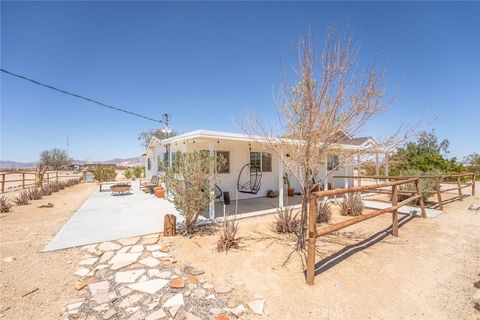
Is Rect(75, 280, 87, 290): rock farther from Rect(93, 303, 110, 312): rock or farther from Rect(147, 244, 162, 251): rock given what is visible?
Rect(147, 244, 162, 251): rock

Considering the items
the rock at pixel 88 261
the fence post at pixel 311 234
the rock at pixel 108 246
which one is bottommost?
the rock at pixel 88 261

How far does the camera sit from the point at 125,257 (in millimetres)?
3938

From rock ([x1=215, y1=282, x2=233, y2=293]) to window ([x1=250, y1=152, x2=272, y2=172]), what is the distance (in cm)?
721

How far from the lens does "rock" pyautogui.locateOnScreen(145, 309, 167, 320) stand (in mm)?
2400

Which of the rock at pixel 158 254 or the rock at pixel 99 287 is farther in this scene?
the rock at pixel 158 254

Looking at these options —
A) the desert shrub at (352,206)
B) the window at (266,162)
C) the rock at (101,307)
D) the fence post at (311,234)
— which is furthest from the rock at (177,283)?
the window at (266,162)

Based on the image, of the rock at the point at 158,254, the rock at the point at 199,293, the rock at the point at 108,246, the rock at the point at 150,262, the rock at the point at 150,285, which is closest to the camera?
the rock at the point at 199,293

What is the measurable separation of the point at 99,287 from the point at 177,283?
107 cm

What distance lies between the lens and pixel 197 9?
7594mm

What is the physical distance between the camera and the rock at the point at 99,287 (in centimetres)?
292

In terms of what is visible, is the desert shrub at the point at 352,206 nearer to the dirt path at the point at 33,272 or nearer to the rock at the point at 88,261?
the rock at the point at 88,261

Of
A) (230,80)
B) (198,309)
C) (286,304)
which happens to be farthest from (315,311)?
(230,80)

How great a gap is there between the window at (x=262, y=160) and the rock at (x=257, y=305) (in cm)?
754

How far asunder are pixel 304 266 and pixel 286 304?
103 centimetres
